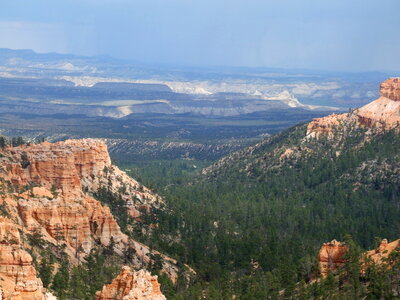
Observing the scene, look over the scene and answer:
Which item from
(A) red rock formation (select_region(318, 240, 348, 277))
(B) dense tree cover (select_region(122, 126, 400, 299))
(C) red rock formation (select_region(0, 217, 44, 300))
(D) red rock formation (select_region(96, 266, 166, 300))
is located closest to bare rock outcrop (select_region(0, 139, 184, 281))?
(B) dense tree cover (select_region(122, 126, 400, 299))

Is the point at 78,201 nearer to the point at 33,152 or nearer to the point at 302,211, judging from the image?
the point at 33,152

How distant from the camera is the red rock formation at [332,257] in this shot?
89875mm

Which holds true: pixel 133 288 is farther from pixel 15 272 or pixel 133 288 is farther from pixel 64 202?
pixel 64 202

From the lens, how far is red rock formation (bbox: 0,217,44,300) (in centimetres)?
6894

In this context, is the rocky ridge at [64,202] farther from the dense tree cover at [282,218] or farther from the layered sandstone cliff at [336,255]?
the layered sandstone cliff at [336,255]

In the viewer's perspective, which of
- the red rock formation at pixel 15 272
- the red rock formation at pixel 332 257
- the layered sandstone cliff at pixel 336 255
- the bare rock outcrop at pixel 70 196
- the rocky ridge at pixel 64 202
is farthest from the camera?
the bare rock outcrop at pixel 70 196

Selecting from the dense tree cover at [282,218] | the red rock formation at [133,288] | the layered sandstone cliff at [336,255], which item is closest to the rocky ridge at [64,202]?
the dense tree cover at [282,218]

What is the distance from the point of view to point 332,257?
90.4m

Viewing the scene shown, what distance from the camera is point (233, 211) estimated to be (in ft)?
523

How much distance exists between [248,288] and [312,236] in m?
47.7

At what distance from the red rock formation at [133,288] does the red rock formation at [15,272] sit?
19.7 ft

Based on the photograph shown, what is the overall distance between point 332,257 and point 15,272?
3577 centimetres

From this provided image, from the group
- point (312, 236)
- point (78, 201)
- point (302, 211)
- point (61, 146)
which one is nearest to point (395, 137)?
point (302, 211)

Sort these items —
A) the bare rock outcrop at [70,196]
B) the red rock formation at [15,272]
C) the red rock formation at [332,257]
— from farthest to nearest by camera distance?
the bare rock outcrop at [70,196] → the red rock formation at [332,257] → the red rock formation at [15,272]
